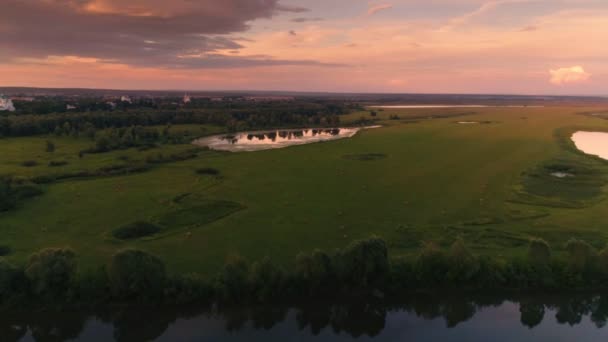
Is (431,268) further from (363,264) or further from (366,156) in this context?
(366,156)

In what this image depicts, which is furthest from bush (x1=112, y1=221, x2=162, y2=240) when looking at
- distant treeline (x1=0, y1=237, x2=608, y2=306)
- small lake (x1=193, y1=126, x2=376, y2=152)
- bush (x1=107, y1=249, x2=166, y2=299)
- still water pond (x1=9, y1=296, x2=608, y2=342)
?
small lake (x1=193, y1=126, x2=376, y2=152)

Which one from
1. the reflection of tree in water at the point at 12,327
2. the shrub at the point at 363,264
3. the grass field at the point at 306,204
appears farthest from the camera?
the grass field at the point at 306,204

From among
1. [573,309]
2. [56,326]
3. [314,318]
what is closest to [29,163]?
[56,326]

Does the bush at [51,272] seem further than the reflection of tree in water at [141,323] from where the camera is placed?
Yes

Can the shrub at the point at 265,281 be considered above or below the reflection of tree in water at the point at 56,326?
above

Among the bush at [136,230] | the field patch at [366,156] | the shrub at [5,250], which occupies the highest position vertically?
the field patch at [366,156]

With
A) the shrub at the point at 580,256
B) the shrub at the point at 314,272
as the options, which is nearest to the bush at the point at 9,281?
the shrub at the point at 314,272

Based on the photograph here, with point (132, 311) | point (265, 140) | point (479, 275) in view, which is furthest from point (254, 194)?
point (265, 140)

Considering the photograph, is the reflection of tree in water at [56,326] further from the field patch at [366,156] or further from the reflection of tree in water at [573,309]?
the field patch at [366,156]
